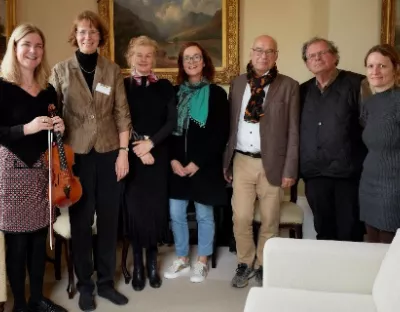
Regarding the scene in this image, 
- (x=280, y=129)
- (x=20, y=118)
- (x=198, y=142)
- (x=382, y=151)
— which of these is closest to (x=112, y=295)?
(x=198, y=142)

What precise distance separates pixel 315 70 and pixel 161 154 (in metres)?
1.04

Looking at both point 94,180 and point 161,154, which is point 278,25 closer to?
point 161,154

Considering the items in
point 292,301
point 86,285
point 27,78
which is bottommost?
point 86,285

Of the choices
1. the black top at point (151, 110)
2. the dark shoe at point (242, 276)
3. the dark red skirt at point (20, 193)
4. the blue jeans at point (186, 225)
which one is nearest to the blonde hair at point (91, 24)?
the black top at point (151, 110)

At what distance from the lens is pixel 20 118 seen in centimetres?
247

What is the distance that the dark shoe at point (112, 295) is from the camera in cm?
294

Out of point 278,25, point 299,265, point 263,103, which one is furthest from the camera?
point 278,25

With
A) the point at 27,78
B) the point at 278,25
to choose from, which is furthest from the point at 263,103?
the point at 278,25

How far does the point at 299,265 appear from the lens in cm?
219

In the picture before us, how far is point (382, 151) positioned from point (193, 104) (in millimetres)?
1181

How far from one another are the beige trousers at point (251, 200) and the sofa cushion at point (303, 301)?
1074 millimetres

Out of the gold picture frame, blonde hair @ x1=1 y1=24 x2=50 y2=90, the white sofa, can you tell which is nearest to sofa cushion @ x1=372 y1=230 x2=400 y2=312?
the white sofa

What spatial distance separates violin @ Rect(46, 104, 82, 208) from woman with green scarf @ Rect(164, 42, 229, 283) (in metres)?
0.80

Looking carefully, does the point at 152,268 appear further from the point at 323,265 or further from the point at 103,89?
the point at 323,265
